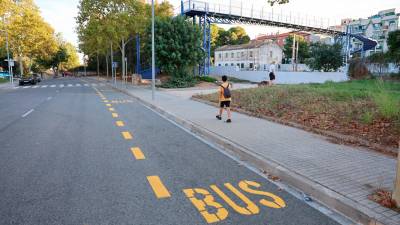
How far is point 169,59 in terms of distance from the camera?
2944 centimetres

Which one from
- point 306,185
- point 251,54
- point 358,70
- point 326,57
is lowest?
point 306,185

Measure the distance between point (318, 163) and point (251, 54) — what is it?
74620mm

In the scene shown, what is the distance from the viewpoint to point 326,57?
37125mm

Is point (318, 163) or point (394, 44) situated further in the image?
point (394, 44)

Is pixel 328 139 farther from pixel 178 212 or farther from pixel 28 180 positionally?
pixel 28 180

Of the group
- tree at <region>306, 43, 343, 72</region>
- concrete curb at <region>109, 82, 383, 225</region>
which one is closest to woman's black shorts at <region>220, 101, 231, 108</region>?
concrete curb at <region>109, 82, 383, 225</region>

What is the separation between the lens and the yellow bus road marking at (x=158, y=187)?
4828 millimetres

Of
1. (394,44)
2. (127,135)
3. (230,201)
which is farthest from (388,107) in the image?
(394,44)

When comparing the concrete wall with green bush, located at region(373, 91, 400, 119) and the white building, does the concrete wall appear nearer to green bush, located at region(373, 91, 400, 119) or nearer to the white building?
green bush, located at region(373, 91, 400, 119)

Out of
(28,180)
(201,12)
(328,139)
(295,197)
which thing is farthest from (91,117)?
(201,12)

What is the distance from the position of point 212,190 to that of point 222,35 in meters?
97.1

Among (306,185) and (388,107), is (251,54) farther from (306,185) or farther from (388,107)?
(306,185)

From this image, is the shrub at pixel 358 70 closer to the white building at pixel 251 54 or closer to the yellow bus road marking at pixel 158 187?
the yellow bus road marking at pixel 158 187

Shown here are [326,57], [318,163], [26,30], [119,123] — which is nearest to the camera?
[318,163]
